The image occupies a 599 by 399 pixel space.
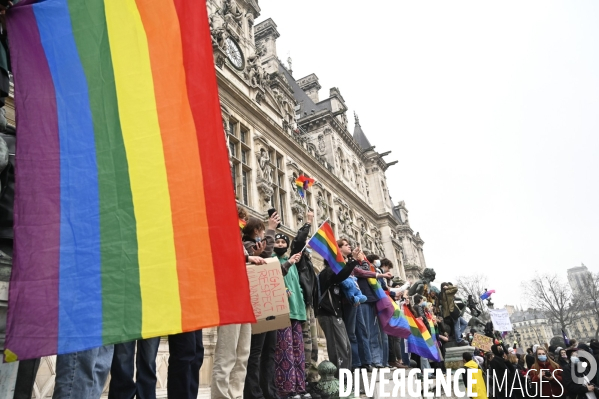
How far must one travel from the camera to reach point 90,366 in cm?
229

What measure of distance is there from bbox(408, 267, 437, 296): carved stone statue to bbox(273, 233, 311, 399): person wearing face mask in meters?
4.43

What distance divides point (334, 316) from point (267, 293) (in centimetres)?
192

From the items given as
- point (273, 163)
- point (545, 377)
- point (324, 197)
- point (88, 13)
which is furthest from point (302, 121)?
point (88, 13)

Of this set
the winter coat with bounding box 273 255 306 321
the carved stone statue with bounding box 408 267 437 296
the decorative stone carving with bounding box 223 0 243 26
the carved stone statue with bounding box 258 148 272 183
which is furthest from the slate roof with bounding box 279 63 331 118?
the winter coat with bounding box 273 255 306 321

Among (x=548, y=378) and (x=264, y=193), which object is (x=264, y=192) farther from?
(x=548, y=378)

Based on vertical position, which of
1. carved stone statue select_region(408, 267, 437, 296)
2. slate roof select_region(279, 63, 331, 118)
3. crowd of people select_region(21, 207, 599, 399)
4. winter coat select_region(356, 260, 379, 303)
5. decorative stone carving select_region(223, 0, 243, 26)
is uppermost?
slate roof select_region(279, 63, 331, 118)

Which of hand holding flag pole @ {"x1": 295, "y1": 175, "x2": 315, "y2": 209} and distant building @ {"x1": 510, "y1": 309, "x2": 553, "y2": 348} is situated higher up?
hand holding flag pole @ {"x1": 295, "y1": 175, "x2": 315, "y2": 209}

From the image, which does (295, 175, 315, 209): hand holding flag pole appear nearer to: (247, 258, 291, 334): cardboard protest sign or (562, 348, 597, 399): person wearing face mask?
(562, 348, 597, 399): person wearing face mask

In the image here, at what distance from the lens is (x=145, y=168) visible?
7.48 ft

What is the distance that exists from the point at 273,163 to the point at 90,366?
14.0 metres

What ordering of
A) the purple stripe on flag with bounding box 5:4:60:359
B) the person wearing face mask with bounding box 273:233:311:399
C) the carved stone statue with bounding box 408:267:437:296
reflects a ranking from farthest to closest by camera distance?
the carved stone statue with bounding box 408:267:437:296 < the person wearing face mask with bounding box 273:233:311:399 < the purple stripe on flag with bounding box 5:4:60:359

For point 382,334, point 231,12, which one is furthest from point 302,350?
point 231,12

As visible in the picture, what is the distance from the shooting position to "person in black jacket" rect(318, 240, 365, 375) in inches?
211

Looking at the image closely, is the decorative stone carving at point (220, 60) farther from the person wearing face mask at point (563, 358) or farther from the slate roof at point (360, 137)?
the slate roof at point (360, 137)
